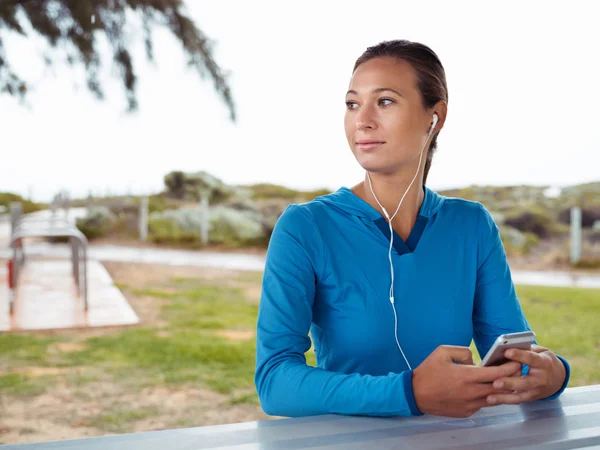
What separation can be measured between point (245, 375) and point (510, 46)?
8.30 m

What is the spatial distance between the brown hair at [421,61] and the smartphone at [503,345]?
0.47 meters

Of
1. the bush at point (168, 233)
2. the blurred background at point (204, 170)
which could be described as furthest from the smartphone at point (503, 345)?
the bush at point (168, 233)

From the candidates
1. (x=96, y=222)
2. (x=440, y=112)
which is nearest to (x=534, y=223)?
(x=96, y=222)

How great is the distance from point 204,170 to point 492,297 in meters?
12.1

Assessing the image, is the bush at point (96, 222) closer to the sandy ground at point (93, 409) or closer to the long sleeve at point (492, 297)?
the sandy ground at point (93, 409)

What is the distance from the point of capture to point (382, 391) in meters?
0.74

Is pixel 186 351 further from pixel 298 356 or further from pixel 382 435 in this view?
pixel 382 435

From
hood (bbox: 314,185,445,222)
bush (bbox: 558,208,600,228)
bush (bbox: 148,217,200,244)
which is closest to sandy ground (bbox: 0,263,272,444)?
hood (bbox: 314,185,445,222)

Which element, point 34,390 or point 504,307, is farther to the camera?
point 34,390

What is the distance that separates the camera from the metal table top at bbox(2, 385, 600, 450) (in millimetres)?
631

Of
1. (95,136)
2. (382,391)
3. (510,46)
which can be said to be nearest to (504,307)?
(382,391)

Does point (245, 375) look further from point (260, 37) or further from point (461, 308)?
point (260, 37)

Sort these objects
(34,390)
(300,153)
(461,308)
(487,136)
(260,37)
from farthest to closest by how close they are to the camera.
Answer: (300,153) → (260,37) → (487,136) → (34,390) → (461,308)

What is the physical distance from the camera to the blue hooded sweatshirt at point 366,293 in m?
0.91
